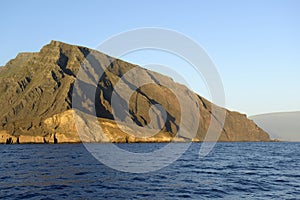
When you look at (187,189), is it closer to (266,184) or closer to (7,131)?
(266,184)

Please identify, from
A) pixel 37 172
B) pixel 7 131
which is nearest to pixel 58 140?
pixel 7 131

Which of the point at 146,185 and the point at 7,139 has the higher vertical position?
the point at 7,139

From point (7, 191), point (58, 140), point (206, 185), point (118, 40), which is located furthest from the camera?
point (58, 140)

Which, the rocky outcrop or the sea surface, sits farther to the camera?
the rocky outcrop

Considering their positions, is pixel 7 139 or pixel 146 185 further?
pixel 7 139

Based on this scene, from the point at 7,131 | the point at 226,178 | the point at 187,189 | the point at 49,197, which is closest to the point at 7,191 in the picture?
the point at 49,197

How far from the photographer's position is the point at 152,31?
4638cm

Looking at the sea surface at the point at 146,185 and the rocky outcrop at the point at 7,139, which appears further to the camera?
the rocky outcrop at the point at 7,139

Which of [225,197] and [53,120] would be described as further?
[53,120]

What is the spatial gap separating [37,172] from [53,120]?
516ft

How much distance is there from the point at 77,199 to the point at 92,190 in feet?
13.3

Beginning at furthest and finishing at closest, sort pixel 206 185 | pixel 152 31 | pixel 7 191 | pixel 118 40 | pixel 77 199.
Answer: pixel 152 31, pixel 118 40, pixel 206 185, pixel 7 191, pixel 77 199

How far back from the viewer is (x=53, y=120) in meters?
199

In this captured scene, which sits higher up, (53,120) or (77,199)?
(53,120)
